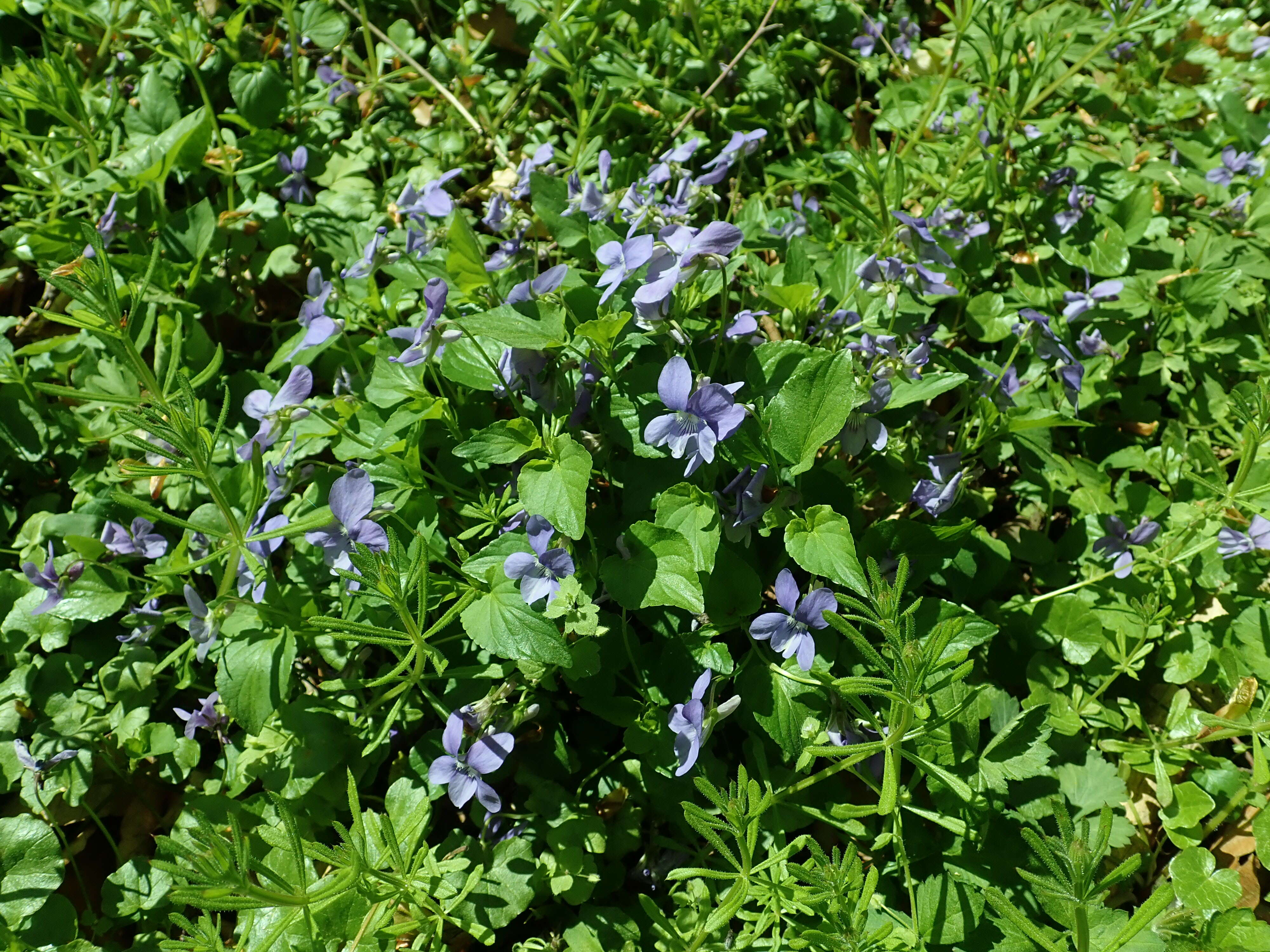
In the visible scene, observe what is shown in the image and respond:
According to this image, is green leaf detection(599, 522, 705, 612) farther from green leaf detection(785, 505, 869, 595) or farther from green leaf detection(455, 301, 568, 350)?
green leaf detection(455, 301, 568, 350)

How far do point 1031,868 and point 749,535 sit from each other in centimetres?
96

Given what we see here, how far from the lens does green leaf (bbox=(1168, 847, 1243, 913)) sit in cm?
180

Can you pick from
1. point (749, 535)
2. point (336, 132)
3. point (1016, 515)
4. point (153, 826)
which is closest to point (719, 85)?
point (336, 132)

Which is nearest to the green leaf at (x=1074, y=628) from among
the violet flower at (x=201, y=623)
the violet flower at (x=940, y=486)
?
the violet flower at (x=940, y=486)

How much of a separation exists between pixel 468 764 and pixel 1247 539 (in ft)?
6.41

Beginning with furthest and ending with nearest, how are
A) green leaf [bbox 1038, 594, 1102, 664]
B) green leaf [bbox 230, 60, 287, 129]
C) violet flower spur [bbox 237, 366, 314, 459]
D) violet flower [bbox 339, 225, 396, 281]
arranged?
green leaf [bbox 230, 60, 287, 129] < violet flower [bbox 339, 225, 396, 281] < green leaf [bbox 1038, 594, 1102, 664] < violet flower spur [bbox 237, 366, 314, 459]

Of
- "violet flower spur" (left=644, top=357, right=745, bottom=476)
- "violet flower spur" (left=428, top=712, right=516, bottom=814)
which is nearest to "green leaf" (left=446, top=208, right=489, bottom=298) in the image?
"violet flower spur" (left=644, top=357, right=745, bottom=476)

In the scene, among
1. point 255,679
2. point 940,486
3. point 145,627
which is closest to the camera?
point 255,679

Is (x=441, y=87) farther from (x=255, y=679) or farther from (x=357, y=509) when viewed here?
(x=255, y=679)

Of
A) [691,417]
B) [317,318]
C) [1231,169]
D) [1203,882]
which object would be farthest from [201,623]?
[1231,169]

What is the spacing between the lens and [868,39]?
3.61m

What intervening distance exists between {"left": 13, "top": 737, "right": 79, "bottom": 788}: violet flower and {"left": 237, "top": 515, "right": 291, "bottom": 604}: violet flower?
0.66 metres

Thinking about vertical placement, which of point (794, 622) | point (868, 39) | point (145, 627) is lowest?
point (145, 627)

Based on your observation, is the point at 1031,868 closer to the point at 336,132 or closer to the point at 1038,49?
the point at 1038,49
